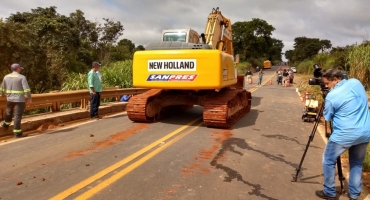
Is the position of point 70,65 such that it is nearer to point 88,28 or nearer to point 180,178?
point 88,28

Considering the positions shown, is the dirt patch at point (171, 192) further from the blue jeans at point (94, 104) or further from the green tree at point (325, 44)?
the green tree at point (325, 44)

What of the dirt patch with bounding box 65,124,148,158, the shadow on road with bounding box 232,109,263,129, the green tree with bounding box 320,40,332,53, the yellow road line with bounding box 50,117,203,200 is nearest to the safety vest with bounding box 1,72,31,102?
the dirt patch with bounding box 65,124,148,158

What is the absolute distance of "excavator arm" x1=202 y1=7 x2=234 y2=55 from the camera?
1050cm

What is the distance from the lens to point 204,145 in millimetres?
6070

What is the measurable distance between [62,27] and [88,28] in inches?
408

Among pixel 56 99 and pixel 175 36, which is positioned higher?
pixel 175 36

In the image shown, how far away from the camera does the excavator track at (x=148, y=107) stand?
8.20m

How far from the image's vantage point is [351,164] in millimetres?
3834

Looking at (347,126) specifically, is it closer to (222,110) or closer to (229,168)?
(229,168)

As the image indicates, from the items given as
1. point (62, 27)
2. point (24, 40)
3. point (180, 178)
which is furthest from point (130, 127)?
point (62, 27)

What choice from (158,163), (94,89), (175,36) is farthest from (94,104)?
(158,163)

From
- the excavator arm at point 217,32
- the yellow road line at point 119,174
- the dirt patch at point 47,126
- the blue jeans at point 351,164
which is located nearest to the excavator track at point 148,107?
the dirt patch at point 47,126

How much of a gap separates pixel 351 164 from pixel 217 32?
25.6 feet

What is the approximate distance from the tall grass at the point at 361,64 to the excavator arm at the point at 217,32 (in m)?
8.91
